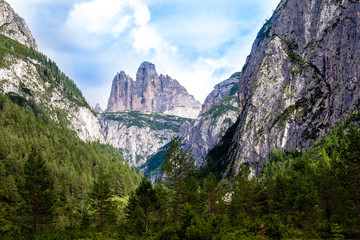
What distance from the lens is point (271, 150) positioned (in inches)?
6265

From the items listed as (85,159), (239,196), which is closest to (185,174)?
(239,196)

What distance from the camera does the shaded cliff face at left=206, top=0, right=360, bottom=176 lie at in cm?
13450

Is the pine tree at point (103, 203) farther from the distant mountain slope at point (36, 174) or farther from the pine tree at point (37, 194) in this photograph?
the pine tree at point (37, 194)

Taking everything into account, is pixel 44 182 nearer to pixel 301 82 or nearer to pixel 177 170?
pixel 177 170

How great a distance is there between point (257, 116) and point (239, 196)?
128973mm

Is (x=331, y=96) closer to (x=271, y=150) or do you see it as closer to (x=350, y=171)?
(x=271, y=150)

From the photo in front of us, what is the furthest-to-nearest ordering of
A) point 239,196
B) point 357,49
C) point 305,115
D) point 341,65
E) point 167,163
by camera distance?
point 305,115
point 341,65
point 357,49
point 239,196
point 167,163

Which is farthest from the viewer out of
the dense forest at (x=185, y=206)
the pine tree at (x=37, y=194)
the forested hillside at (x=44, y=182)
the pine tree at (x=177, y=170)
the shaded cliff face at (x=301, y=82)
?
the shaded cliff face at (x=301, y=82)

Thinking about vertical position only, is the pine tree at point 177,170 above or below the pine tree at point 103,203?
above

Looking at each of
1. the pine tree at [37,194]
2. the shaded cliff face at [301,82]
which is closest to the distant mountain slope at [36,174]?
the pine tree at [37,194]

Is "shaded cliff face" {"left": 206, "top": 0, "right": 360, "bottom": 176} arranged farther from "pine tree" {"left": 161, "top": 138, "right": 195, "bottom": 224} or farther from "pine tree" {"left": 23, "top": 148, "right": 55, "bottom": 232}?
"pine tree" {"left": 23, "top": 148, "right": 55, "bottom": 232}

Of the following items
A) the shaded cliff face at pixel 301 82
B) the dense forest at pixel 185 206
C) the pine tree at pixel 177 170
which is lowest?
the dense forest at pixel 185 206

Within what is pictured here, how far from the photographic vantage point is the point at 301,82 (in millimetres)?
165750

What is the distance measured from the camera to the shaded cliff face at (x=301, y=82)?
13450cm
